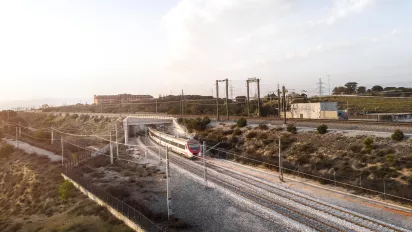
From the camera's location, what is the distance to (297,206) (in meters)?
23.1

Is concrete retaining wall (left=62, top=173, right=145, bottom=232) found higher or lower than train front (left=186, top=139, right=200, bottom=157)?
lower

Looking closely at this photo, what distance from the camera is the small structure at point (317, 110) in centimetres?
6057

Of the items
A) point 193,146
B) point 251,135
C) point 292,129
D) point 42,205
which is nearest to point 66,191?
point 42,205

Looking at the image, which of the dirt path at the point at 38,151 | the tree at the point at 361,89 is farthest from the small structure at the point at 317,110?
the tree at the point at 361,89

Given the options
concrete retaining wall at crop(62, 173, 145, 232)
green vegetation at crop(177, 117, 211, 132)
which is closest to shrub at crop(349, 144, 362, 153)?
concrete retaining wall at crop(62, 173, 145, 232)

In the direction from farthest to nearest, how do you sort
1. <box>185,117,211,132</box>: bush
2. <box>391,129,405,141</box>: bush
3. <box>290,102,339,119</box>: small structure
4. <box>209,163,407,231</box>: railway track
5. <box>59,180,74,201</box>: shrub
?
<box>290,102,339,119</box>: small structure → <box>185,117,211,132</box>: bush → <box>59,180,74,201</box>: shrub → <box>391,129,405,141</box>: bush → <box>209,163,407,231</box>: railway track

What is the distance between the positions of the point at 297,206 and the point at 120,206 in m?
14.6

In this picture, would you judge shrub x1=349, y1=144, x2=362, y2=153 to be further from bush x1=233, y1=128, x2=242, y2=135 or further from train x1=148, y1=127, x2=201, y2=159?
bush x1=233, y1=128, x2=242, y2=135

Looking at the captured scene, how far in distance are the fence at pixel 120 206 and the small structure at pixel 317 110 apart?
4636 centimetres

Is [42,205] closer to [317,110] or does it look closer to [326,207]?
[326,207]

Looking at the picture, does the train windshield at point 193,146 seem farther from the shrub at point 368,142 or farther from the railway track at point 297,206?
the shrub at point 368,142

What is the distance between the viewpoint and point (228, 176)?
107ft

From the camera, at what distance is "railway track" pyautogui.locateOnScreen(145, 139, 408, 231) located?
63.9 feet

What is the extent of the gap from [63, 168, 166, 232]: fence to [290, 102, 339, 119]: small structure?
46364 mm
